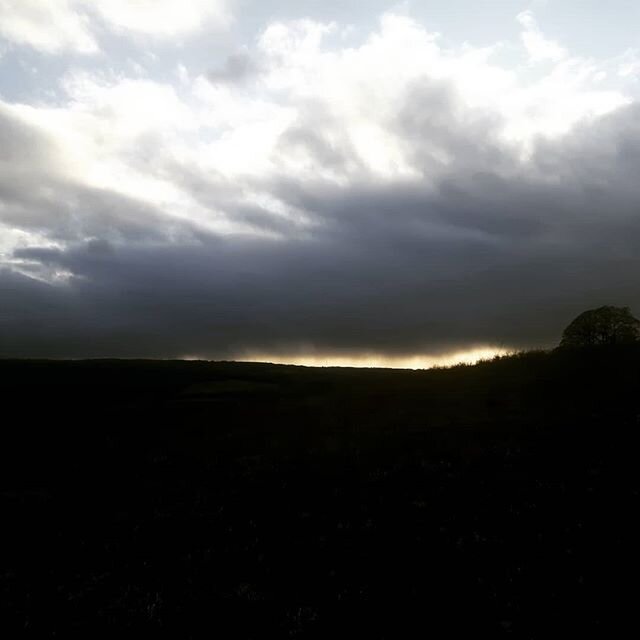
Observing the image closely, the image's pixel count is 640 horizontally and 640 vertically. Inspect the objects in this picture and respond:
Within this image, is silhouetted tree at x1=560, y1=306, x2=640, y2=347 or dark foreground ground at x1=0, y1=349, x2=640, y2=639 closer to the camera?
dark foreground ground at x1=0, y1=349, x2=640, y2=639

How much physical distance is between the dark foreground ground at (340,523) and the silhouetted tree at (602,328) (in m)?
25.4

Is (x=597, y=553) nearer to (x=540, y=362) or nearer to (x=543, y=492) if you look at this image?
(x=543, y=492)

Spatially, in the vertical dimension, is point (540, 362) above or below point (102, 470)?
above

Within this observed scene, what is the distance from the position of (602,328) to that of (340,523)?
49332 mm

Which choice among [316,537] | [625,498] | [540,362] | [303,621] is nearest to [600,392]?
[540,362]

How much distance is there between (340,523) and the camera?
579 inches

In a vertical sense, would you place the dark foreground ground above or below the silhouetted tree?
below

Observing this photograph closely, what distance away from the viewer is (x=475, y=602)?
10.4 meters

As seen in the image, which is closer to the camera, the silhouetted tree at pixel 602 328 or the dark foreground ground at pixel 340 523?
the dark foreground ground at pixel 340 523

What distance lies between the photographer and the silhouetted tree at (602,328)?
5294 centimetres

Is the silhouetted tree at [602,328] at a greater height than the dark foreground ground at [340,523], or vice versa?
the silhouetted tree at [602,328]

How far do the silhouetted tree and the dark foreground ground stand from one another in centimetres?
2538

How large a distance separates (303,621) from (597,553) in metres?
6.90

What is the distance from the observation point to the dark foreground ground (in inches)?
406
